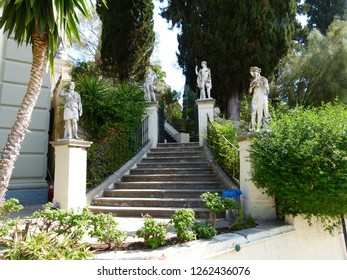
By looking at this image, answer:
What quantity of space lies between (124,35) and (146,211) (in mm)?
9947

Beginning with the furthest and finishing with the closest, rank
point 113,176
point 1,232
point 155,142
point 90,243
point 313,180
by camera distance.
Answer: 1. point 155,142
2. point 113,176
3. point 313,180
4. point 90,243
5. point 1,232

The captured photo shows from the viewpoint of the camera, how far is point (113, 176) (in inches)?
290

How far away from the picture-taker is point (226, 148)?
7.23 meters

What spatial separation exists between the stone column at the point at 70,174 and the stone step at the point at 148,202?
0.52 metres

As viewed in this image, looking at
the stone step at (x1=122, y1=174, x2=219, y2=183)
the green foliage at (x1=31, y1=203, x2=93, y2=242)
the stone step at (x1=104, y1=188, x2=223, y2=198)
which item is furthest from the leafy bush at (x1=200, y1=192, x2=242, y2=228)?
the stone step at (x1=122, y1=174, x2=219, y2=183)

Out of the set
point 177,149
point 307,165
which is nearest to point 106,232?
point 307,165

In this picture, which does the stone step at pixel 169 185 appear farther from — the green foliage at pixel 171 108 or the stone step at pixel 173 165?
the green foliage at pixel 171 108

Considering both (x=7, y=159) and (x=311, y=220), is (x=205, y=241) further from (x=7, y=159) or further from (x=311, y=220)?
(x=7, y=159)

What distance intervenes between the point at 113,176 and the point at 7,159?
3209mm

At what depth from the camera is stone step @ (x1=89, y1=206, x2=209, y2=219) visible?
18.1ft

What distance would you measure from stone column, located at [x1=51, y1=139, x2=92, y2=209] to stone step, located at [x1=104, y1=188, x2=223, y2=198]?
0.90 m

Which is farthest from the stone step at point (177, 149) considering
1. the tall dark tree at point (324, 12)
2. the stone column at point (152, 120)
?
the tall dark tree at point (324, 12)

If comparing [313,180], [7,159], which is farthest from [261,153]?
[7,159]

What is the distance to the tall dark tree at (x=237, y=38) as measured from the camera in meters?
11.3
